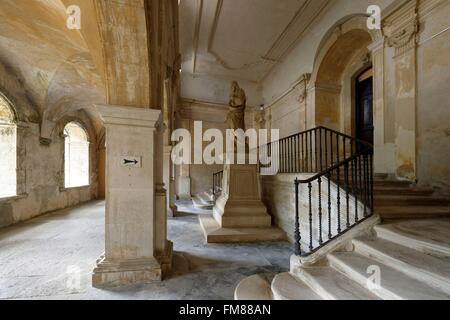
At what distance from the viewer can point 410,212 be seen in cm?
303

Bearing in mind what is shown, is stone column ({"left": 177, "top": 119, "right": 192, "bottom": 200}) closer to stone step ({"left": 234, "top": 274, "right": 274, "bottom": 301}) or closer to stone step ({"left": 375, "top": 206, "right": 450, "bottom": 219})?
stone step ({"left": 234, "top": 274, "right": 274, "bottom": 301})

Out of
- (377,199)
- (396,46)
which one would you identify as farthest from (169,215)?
(396,46)

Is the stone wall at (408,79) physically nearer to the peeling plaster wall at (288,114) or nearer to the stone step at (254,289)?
the peeling plaster wall at (288,114)

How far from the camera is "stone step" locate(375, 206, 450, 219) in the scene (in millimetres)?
2979

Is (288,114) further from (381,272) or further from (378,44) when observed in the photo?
(381,272)

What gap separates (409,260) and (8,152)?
869 centimetres

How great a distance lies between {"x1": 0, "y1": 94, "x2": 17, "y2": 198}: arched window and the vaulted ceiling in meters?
5.93

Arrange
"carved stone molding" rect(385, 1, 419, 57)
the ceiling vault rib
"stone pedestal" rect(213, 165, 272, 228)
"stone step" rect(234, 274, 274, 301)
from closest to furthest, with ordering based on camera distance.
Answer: "stone step" rect(234, 274, 274, 301) < "carved stone molding" rect(385, 1, 419, 57) < "stone pedestal" rect(213, 165, 272, 228) < the ceiling vault rib

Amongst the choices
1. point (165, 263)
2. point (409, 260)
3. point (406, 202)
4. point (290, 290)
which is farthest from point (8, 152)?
point (406, 202)

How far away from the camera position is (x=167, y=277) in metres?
2.91

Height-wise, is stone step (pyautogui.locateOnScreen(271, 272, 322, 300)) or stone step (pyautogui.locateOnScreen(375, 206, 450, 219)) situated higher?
stone step (pyautogui.locateOnScreen(375, 206, 450, 219))

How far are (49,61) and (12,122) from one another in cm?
199

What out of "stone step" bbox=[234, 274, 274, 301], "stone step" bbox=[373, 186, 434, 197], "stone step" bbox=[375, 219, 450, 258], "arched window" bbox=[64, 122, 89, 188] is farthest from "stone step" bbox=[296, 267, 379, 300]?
"arched window" bbox=[64, 122, 89, 188]
